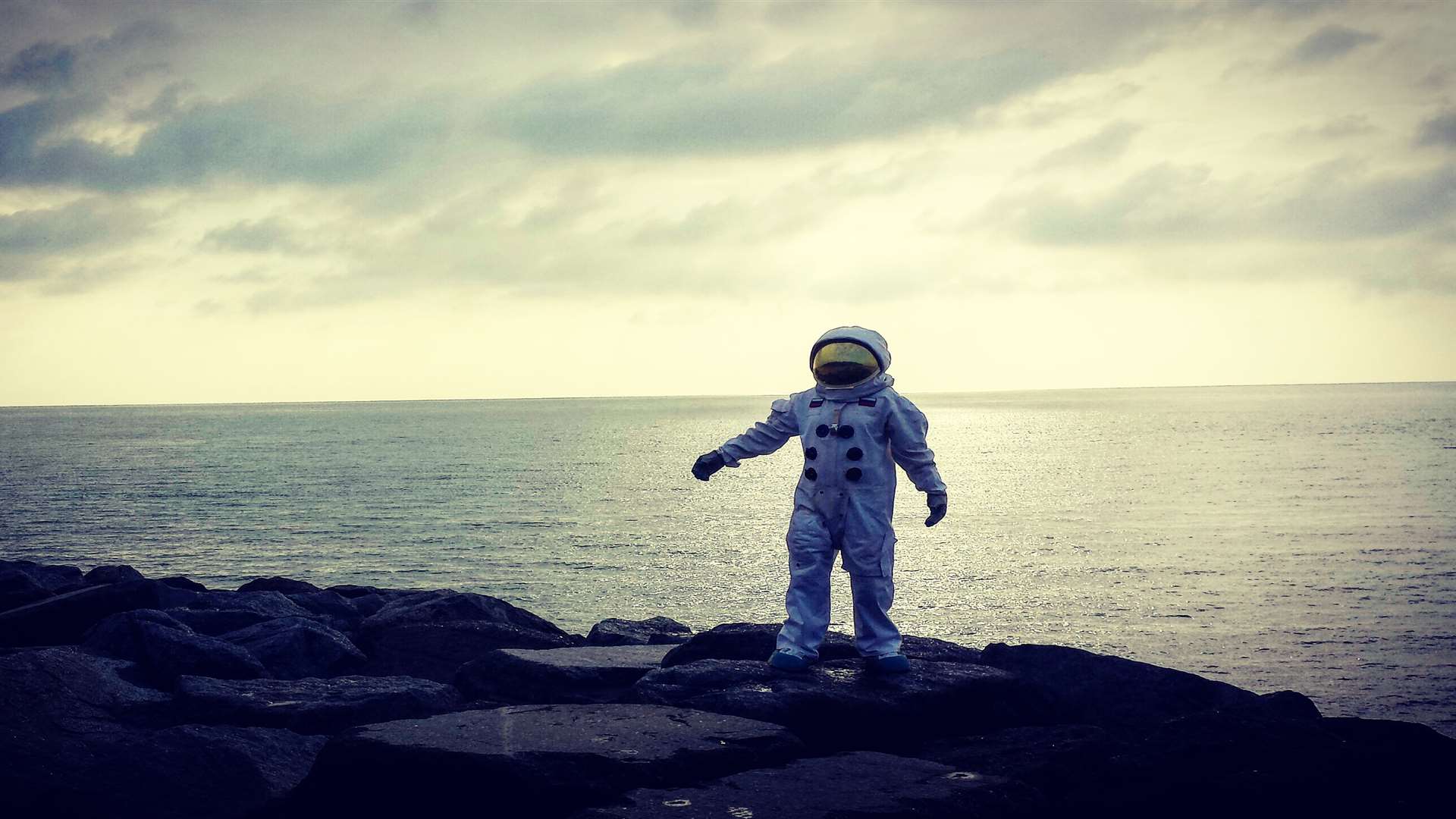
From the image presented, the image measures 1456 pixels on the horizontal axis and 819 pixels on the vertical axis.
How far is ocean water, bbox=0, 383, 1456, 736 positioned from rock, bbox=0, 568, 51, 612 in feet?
36.2

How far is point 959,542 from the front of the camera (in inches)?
1436

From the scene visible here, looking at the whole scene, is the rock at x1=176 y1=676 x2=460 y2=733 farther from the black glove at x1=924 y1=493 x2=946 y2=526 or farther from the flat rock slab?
the black glove at x1=924 y1=493 x2=946 y2=526

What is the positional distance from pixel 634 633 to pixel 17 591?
337 inches

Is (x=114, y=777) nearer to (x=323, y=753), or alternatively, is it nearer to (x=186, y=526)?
(x=323, y=753)

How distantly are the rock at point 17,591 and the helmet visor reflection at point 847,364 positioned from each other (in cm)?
1089

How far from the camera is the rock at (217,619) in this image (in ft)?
37.6

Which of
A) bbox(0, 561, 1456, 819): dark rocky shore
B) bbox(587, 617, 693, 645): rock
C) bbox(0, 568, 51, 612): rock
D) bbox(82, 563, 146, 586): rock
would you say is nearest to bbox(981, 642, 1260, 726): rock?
bbox(0, 561, 1456, 819): dark rocky shore

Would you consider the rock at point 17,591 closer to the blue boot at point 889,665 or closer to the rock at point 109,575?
the rock at point 109,575

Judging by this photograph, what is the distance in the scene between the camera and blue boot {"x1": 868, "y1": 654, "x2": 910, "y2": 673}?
7.61 metres

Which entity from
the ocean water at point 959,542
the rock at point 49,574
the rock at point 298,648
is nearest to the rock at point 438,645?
the rock at point 298,648

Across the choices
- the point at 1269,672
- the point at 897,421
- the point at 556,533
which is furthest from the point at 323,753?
the point at 556,533

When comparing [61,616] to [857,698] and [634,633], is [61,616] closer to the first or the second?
[634,633]

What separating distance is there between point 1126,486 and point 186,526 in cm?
4480

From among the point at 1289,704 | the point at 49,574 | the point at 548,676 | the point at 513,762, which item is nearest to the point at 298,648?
the point at 548,676
